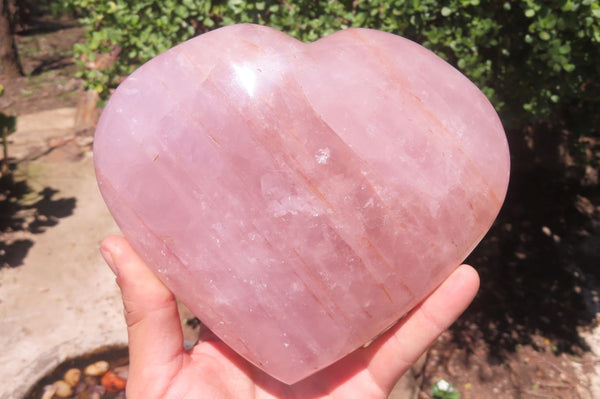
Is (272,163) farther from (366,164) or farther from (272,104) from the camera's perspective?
(366,164)

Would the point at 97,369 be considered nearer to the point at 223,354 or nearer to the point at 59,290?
the point at 59,290

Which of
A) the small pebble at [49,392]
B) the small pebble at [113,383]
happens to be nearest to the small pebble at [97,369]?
the small pebble at [113,383]

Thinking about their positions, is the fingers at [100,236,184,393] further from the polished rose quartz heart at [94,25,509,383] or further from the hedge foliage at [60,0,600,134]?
the hedge foliage at [60,0,600,134]

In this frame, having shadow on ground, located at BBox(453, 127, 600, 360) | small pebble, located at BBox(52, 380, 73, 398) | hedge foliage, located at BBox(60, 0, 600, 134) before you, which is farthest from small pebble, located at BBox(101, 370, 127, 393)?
shadow on ground, located at BBox(453, 127, 600, 360)

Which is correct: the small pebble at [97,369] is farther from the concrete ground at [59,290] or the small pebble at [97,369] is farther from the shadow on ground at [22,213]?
the shadow on ground at [22,213]

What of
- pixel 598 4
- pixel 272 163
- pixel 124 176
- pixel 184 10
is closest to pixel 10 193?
pixel 184 10

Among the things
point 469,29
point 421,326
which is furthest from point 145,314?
point 469,29
